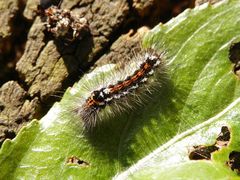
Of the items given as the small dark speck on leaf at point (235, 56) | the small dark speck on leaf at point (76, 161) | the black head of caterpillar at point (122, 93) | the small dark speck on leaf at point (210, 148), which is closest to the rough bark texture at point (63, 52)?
the black head of caterpillar at point (122, 93)

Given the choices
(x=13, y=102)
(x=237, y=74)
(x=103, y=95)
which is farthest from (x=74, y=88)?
(x=237, y=74)

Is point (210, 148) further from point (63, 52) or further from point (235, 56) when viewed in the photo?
point (63, 52)

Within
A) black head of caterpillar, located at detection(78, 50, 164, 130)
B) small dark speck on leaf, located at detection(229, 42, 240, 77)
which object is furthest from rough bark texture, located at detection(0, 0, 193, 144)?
small dark speck on leaf, located at detection(229, 42, 240, 77)

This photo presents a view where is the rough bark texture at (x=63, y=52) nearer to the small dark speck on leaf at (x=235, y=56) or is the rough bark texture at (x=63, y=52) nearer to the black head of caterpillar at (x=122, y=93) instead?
the black head of caterpillar at (x=122, y=93)

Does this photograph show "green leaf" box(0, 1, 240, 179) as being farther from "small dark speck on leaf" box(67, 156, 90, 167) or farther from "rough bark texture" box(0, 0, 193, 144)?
"rough bark texture" box(0, 0, 193, 144)

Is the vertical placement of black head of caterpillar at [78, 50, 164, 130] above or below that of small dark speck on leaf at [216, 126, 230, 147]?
above

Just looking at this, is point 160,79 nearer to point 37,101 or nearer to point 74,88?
point 74,88

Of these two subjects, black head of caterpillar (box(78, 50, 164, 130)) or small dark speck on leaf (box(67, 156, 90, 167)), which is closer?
small dark speck on leaf (box(67, 156, 90, 167))
